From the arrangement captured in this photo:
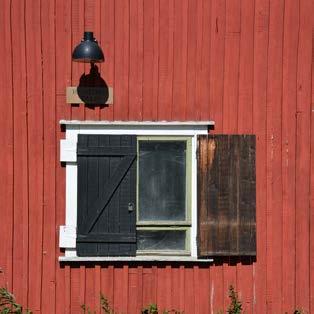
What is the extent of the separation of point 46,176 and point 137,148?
1.04 metres

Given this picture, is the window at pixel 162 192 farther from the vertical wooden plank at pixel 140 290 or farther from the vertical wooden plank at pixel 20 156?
the vertical wooden plank at pixel 20 156

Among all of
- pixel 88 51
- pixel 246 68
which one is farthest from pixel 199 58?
pixel 88 51

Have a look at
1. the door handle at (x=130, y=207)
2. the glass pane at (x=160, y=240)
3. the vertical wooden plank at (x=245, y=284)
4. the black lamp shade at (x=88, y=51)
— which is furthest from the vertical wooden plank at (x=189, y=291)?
the black lamp shade at (x=88, y=51)

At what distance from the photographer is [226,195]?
6754 millimetres

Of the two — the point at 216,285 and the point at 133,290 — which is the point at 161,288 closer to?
the point at 133,290

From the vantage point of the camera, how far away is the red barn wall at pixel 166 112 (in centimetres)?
678

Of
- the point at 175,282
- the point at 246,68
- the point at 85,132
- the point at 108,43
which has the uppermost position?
the point at 108,43

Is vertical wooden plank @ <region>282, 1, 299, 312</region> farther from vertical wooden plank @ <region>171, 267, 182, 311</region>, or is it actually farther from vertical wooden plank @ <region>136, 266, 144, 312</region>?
vertical wooden plank @ <region>136, 266, 144, 312</region>

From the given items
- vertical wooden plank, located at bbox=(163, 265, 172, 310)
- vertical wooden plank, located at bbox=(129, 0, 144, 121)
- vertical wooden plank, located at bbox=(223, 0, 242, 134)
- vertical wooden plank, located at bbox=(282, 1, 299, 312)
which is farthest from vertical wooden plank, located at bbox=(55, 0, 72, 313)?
vertical wooden plank, located at bbox=(282, 1, 299, 312)

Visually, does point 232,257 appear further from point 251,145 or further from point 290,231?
point 251,145

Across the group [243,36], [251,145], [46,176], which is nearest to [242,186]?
[251,145]

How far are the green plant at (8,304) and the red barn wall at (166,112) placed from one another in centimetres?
9

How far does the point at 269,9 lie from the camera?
6.89 metres

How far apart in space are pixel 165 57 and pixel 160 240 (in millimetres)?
2008
